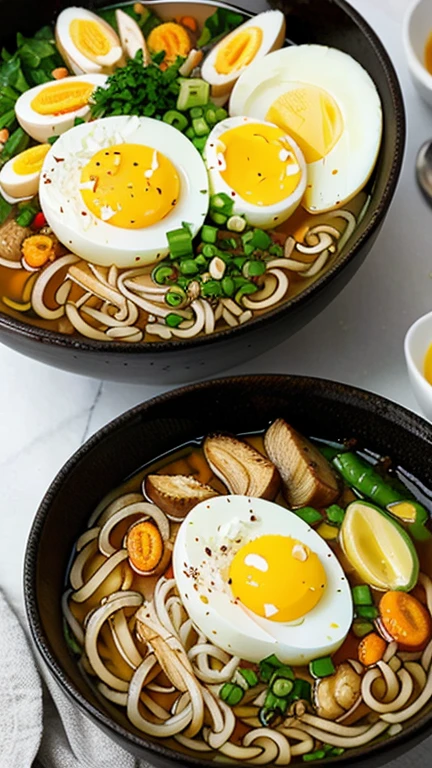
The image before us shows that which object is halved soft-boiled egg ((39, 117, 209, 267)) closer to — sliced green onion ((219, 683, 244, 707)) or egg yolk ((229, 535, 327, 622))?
egg yolk ((229, 535, 327, 622))

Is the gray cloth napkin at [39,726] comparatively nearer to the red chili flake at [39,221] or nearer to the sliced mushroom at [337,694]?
the sliced mushroom at [337,694]

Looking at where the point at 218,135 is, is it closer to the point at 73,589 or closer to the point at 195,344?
the point at 195,344

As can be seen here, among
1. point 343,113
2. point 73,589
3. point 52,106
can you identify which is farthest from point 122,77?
point 73,589

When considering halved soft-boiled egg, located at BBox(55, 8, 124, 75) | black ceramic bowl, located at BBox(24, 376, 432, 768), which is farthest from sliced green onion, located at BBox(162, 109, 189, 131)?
black ceramic bowl, located at BBox(24, 376, 432, 768)

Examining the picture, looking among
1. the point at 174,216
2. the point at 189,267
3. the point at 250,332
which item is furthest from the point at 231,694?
the point at 174,216

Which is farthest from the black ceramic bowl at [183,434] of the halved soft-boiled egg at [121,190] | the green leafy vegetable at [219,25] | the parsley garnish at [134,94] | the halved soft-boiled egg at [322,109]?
the green leafy vegetable at [219,25]

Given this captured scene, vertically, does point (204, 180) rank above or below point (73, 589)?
above
